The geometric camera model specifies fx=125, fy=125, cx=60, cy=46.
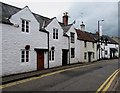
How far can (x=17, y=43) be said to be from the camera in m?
12.1

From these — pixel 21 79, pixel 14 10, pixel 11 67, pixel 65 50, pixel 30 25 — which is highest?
pixel 14 10

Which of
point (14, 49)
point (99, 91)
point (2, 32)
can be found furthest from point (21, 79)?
point (99, 91)

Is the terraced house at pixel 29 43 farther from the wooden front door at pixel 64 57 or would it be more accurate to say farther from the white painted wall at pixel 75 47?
the white painted wall at pixel 75 47

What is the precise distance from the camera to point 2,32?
430 inches

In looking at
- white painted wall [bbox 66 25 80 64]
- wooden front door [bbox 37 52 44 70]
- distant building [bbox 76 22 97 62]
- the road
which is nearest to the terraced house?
wooden front door [bbox 37 52 44 70]

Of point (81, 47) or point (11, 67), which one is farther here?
point (81, 47)

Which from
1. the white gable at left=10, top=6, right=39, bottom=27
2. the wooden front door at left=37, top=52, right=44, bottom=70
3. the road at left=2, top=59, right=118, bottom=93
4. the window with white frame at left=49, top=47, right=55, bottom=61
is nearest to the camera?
the road at left=2, top=59, right=118, bottom=93

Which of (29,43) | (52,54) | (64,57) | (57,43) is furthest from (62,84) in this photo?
(64,57)

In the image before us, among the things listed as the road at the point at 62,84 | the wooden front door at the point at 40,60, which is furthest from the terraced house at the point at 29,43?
the road at the point at 62,84

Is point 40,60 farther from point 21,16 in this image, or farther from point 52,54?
point 21,16

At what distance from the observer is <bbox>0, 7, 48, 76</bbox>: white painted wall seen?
36.3 feet

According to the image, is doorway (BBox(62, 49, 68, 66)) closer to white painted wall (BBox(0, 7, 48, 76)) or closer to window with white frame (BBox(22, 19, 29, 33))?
white painted wall (BBox(0, 7, 48, 76))

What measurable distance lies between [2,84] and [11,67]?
3.14 metres

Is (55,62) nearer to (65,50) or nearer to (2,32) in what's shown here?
(65,50)
